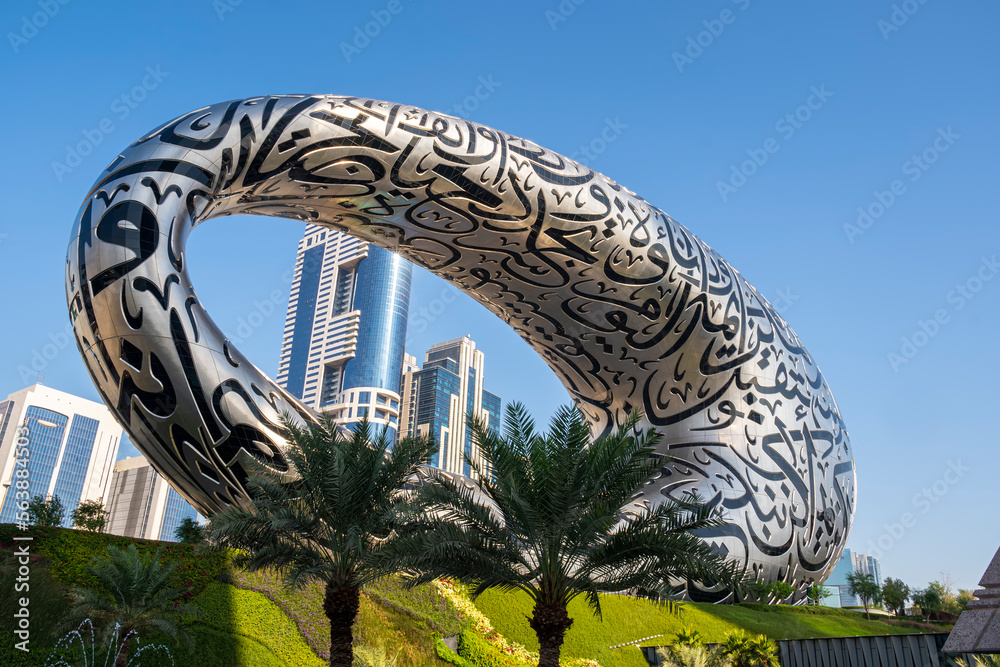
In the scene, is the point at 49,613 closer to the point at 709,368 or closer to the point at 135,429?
the point at 135,429

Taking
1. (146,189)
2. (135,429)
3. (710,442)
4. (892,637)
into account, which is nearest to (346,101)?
(146,189)

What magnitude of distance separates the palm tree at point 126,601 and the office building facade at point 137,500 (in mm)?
91731

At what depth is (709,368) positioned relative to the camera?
65.0ft

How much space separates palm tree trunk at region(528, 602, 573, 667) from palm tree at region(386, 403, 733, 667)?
0.01 metres

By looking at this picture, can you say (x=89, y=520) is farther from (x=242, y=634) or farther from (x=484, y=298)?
(x=242, y=634)

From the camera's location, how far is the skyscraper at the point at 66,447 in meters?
73.8

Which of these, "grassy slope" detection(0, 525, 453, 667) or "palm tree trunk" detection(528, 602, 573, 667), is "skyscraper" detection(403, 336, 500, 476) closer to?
"grassy slope" detection(0, 525, 453, 667)

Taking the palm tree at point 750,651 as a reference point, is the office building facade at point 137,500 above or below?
above

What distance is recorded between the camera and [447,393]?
124 m

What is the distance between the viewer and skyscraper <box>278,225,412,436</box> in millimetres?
105250

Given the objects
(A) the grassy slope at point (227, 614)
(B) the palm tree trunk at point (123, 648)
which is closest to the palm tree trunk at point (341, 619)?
(A) the grassy slope at point (227, 614)

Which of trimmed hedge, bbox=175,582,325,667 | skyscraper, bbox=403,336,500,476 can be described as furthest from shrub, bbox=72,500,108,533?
skyscraper, bbox=403,336,500,476

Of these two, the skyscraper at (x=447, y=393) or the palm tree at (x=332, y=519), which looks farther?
the skyscraper at (x=447, y=393)

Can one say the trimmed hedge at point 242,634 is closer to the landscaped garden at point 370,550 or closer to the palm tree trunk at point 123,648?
the landscaped garden at point 370,550
